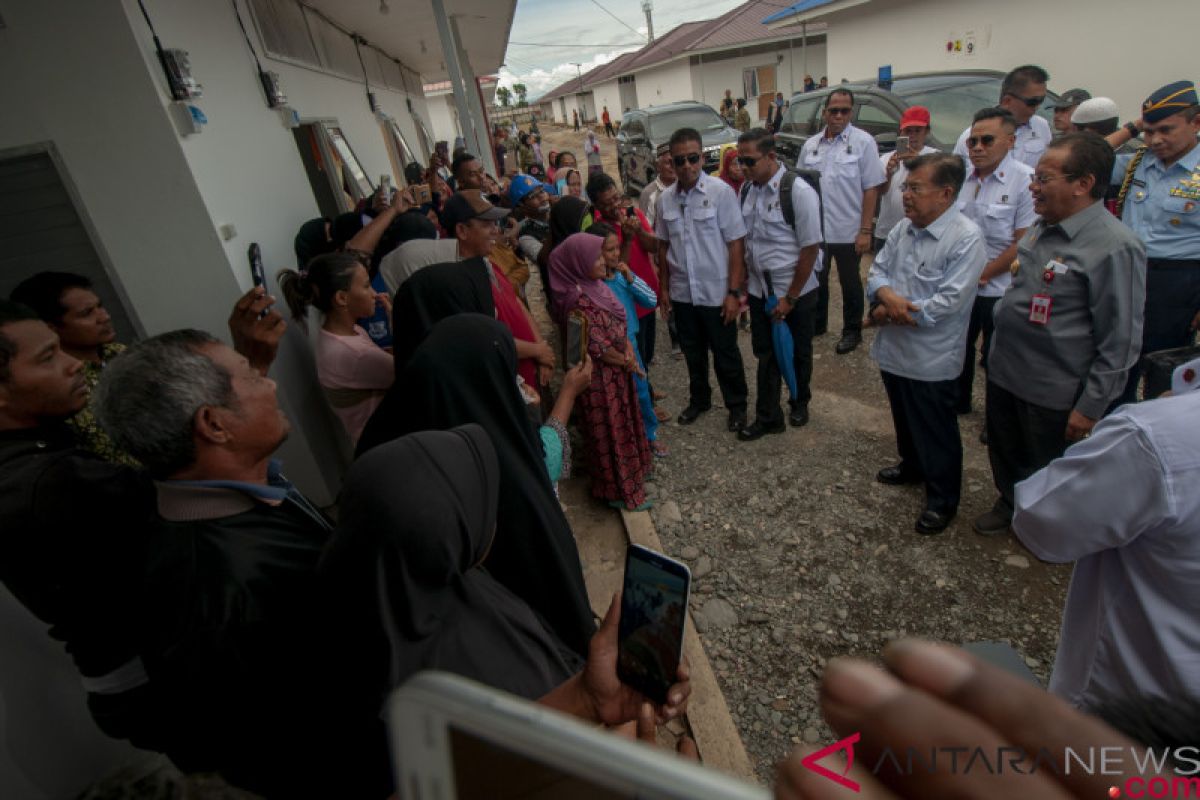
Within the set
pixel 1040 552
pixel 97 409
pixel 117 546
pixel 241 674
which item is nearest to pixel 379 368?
pixel 117 546

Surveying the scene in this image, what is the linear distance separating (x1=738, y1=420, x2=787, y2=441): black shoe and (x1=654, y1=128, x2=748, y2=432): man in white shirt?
0.09m

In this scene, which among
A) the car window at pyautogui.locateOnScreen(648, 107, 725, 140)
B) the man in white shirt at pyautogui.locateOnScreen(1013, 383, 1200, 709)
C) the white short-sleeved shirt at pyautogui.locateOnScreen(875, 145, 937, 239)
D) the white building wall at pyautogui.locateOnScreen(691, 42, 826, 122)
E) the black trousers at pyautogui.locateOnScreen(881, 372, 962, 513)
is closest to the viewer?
the man in white shirt at pyautogui.locateOnScreen(1013, 383, 1200, 709)

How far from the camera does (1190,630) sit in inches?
45.9

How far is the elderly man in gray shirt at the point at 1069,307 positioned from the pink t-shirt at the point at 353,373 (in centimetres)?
287

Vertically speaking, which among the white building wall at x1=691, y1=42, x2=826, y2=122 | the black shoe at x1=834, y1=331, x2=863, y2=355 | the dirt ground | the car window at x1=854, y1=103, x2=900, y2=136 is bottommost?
the dirt ground

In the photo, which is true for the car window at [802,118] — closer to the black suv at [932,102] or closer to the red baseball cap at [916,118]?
the black suv at [932,102]

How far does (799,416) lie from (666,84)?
2731 cm

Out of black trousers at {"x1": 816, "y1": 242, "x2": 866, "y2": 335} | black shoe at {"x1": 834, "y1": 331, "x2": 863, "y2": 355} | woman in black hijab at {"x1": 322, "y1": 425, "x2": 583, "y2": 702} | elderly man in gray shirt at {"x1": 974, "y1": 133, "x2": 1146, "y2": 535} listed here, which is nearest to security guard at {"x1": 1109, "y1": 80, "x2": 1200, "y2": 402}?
elderly man in gray shirt at {"x1": 974, "y1": 133, "x2": 1146, "y2": 535}

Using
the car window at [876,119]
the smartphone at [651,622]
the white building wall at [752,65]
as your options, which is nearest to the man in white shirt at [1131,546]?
the smartphone at [651,622]

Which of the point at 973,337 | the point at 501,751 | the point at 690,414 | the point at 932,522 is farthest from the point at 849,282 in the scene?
the point at 501,751

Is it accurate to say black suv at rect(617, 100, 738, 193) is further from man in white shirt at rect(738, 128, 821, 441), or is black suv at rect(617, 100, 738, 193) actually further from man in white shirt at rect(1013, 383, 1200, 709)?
man in white shirt at rect(1013, 383, 1200, 709)

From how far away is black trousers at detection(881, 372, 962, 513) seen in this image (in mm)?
2887

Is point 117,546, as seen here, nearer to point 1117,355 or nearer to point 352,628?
point 352,628

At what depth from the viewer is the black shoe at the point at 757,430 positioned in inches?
159
